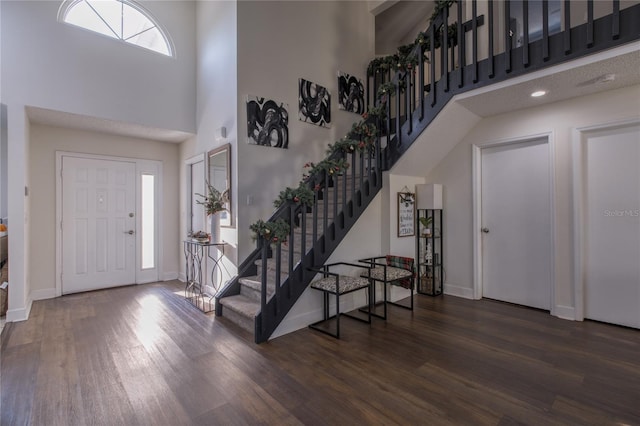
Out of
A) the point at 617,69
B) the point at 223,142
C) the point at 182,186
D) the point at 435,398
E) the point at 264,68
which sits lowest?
the point at 435,398

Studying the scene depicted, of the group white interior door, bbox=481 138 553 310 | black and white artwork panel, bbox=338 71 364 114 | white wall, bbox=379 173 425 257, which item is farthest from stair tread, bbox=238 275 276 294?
black and white artwork panel, bbox=338 71 364 114

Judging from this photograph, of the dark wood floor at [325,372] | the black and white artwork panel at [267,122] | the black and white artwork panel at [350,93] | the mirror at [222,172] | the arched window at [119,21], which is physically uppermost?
the arched window at [119,21]

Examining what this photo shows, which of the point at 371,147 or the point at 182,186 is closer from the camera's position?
the point at 371,147

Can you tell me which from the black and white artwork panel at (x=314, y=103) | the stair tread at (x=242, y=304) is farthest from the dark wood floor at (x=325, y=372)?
the black and white artwork panel at (x=314, y=103)

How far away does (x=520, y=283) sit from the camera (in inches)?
148

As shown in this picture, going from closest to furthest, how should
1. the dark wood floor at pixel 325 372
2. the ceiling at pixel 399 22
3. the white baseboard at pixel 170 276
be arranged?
1. the dark wood floor at pixel 325 372
2. the white baseboard at pixel 170 276
3. the ceiling at pixel 399 22

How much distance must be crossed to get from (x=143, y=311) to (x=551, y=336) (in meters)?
4.44

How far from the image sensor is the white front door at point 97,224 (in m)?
4.42

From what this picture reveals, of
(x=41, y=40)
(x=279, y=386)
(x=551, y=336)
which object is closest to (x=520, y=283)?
(x=551, y=336)

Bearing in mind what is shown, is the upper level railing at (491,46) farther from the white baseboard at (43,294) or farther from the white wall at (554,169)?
the white baseboard at (43,294)

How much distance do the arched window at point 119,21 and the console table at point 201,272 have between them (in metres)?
3.00

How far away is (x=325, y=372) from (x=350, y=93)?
4250 mm

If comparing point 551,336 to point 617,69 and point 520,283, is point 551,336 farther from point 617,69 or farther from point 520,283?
point 617,69

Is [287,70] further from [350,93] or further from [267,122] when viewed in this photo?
[350,93]
